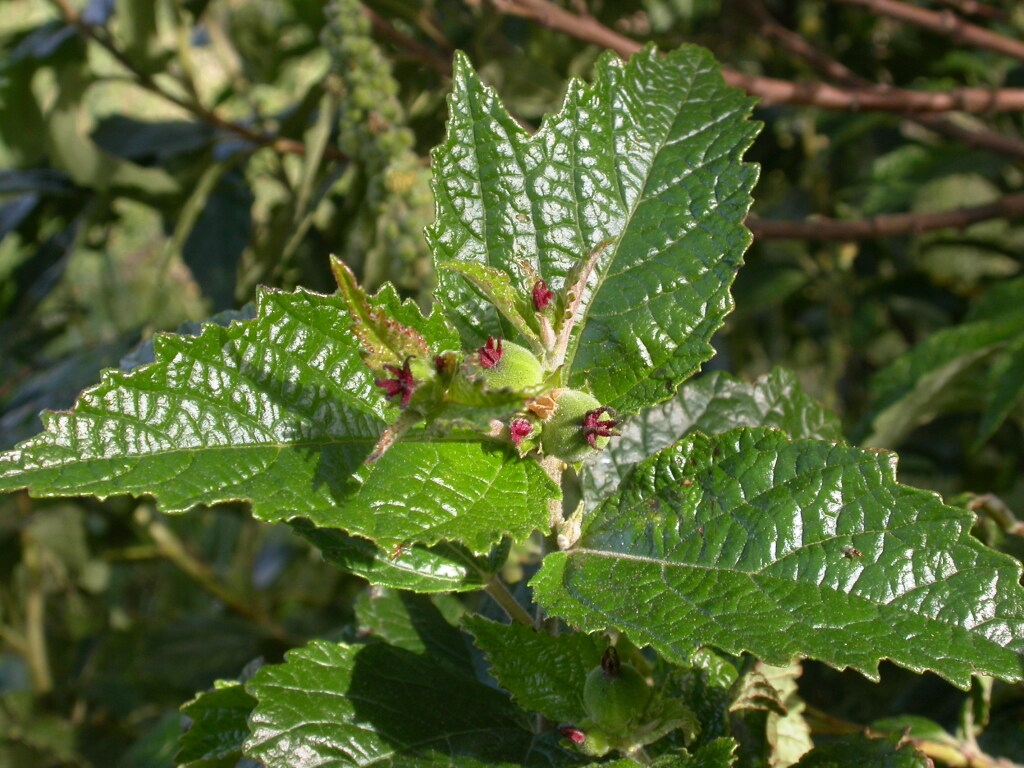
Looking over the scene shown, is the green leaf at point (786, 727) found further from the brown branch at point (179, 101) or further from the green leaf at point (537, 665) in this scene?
the brown branch at point (179, 101)

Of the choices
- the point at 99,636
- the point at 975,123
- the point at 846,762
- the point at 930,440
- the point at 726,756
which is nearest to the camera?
the point at 726,756

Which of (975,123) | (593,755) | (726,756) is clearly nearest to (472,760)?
(593,755)

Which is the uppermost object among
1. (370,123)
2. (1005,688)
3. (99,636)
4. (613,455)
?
(370,123)

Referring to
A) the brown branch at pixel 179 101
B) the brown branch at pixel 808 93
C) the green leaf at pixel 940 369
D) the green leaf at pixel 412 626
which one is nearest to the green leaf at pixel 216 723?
the green leaf at pixel 412 626

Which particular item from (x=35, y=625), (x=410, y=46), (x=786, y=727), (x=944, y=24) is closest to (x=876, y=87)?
(x=944, y=24)

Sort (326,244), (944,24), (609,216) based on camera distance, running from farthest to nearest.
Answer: (326,244), (944,24), (609,216)

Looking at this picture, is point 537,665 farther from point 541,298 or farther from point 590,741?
point 541,298

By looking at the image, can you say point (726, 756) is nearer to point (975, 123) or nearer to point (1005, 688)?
point (1005, 688)

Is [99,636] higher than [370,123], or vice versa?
[370,123]
